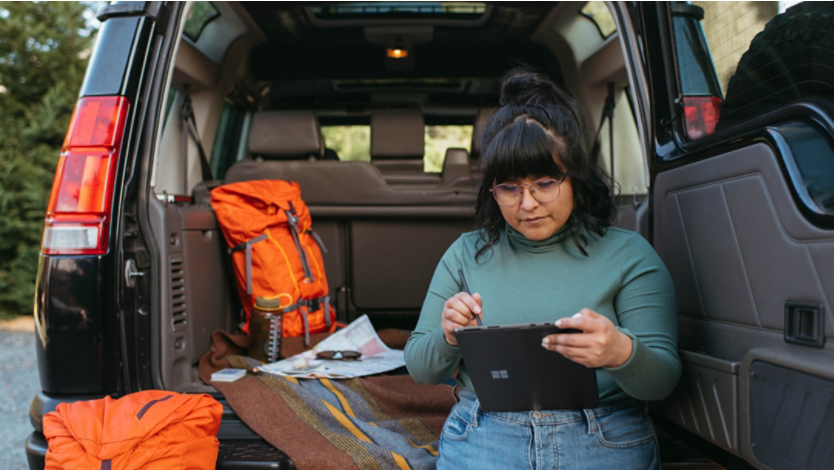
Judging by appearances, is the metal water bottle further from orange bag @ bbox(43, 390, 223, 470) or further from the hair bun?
the hair bun

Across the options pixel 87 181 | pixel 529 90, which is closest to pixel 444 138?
pixel 529 90

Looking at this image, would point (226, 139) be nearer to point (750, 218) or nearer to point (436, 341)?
point (436, 341)

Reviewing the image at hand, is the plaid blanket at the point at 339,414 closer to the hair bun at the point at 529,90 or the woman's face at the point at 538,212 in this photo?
the woman's face at the point at 538,212

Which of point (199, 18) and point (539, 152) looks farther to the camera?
point (199, 18)

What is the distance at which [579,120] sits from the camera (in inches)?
53.8

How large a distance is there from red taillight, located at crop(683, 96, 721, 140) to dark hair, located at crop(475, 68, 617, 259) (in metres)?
0.20

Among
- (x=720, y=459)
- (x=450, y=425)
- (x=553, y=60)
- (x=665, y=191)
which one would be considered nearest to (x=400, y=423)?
(x=450, y=425)

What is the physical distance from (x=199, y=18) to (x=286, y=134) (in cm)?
59

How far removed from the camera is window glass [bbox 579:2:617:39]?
7.89ft

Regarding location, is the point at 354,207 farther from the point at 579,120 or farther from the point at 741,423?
the point at 741,423

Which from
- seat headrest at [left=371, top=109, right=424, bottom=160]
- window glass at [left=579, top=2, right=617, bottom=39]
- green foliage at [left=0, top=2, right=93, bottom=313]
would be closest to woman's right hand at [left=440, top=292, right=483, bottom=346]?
window glass at [left=579, top=2, right=617, bottom=39]

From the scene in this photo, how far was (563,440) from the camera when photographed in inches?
45.2

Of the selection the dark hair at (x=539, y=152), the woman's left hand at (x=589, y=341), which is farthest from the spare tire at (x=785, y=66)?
the woman's left hand at (x=589, y=341)

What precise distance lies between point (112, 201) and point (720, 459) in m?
1.48
